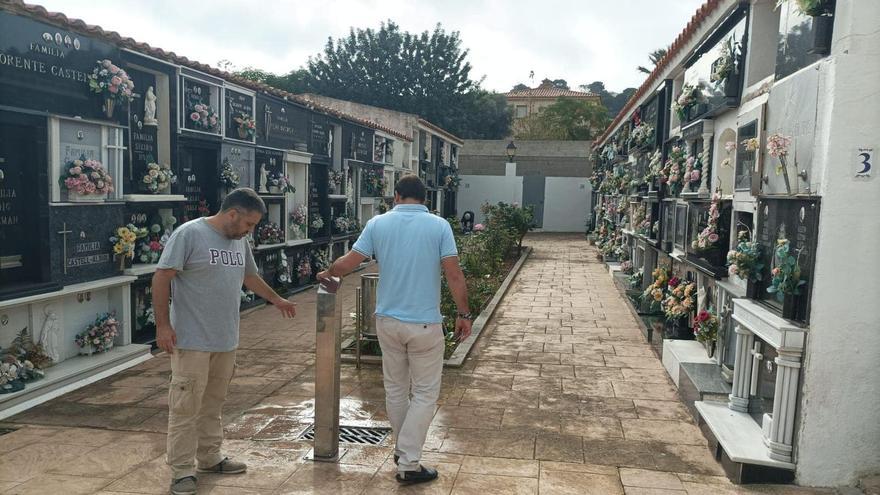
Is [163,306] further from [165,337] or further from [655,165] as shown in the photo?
[655,165]

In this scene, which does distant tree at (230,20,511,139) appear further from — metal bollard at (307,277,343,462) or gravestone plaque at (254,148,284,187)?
metal bollard at (307,277,343,462)

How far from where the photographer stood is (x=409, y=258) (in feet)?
13.0

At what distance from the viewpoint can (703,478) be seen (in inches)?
164

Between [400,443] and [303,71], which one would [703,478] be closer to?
[400,443]

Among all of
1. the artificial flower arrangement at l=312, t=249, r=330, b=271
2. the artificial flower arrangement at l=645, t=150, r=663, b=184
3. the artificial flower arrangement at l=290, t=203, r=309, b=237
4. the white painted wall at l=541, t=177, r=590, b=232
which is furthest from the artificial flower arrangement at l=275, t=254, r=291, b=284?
the white painted wall at l=541, t=177, r=590, b=232

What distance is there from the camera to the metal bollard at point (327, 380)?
4277 mm

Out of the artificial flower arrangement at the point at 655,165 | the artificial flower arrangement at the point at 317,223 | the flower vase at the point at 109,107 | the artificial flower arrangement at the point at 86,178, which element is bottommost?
the artificial flower arrangement at the point at 317,223

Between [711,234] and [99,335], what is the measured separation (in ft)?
19.8

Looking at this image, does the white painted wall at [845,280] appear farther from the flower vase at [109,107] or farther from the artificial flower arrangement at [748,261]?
the flower vase at [109,107]

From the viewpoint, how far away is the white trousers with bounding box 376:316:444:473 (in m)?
3.91

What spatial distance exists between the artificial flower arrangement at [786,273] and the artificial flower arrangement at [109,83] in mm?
6208

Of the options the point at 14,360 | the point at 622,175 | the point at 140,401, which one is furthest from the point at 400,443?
the point at 622,175

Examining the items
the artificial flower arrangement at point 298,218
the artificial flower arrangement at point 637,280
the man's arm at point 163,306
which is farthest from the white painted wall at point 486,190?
the man's arm at point 163,306

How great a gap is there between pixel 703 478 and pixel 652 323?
4362mm
